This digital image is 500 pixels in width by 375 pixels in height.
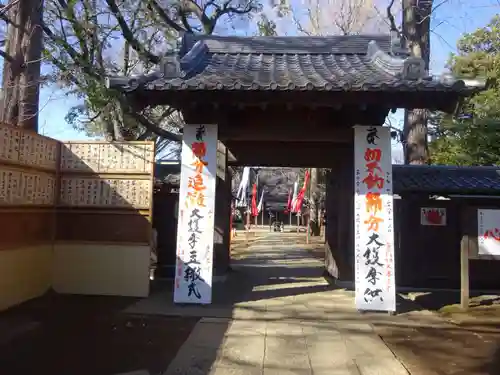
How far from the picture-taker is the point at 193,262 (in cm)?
793

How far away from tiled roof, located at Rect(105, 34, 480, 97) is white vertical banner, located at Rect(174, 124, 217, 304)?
1.09 metres

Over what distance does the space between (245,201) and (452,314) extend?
2547 centimetres

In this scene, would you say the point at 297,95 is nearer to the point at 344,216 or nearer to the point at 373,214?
the point at 373,214

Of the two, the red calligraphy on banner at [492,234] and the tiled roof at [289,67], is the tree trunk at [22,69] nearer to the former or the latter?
the tiled roof at [289,67]

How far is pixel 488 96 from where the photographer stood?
57.8ft

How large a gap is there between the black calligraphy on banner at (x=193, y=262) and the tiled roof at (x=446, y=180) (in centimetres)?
503

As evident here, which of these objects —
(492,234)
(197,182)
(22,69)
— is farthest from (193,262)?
(492,234)

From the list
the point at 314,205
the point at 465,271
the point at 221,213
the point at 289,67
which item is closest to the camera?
the point at 465,271

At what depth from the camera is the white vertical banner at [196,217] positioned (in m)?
7.92

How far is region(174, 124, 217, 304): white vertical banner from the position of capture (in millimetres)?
7922

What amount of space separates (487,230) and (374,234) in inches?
91.5

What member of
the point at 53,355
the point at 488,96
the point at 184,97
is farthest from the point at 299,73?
the point at 488,96

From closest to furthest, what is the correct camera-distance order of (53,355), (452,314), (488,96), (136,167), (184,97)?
(53,355), (184,97), (452,314), (136,167), (488,96)

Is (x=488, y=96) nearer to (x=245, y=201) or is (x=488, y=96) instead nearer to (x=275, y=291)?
(x=275, y=291)
